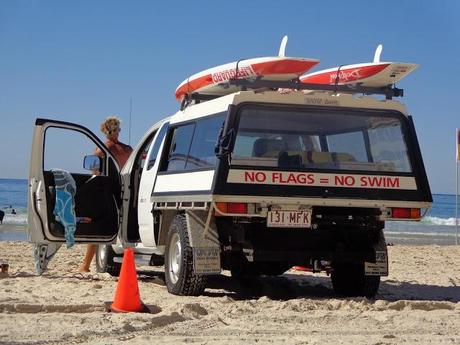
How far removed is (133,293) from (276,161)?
1927 mm

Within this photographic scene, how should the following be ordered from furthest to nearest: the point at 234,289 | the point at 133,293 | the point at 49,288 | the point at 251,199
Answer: the point at 234,289 → the point at 49,288 → the point at 251,199 → the point at 133,293

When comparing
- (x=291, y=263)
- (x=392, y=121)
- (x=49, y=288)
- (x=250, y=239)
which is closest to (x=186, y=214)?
(x=250, y=239)

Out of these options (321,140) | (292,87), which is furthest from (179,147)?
(321,140)

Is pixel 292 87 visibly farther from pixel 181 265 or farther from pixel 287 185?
pixel 181 265

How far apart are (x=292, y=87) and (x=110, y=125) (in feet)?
11.4

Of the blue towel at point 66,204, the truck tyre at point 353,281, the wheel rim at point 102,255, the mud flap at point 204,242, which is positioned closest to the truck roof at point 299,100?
the mud flap at point 204,242

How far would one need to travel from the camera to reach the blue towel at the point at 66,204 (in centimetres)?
927

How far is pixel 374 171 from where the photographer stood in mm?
8062

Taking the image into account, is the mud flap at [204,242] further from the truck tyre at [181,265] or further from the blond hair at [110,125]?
the blond hair at [110,125]

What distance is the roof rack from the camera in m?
7.92

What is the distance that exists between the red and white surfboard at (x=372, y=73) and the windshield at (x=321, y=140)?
0.36 metres

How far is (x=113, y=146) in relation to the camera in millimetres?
10867

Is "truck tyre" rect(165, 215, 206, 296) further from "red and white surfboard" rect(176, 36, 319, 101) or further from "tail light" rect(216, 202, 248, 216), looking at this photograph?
"red and white surfboard" rect(176, 36, 319, 101)

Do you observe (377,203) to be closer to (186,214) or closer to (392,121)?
(392,121)
